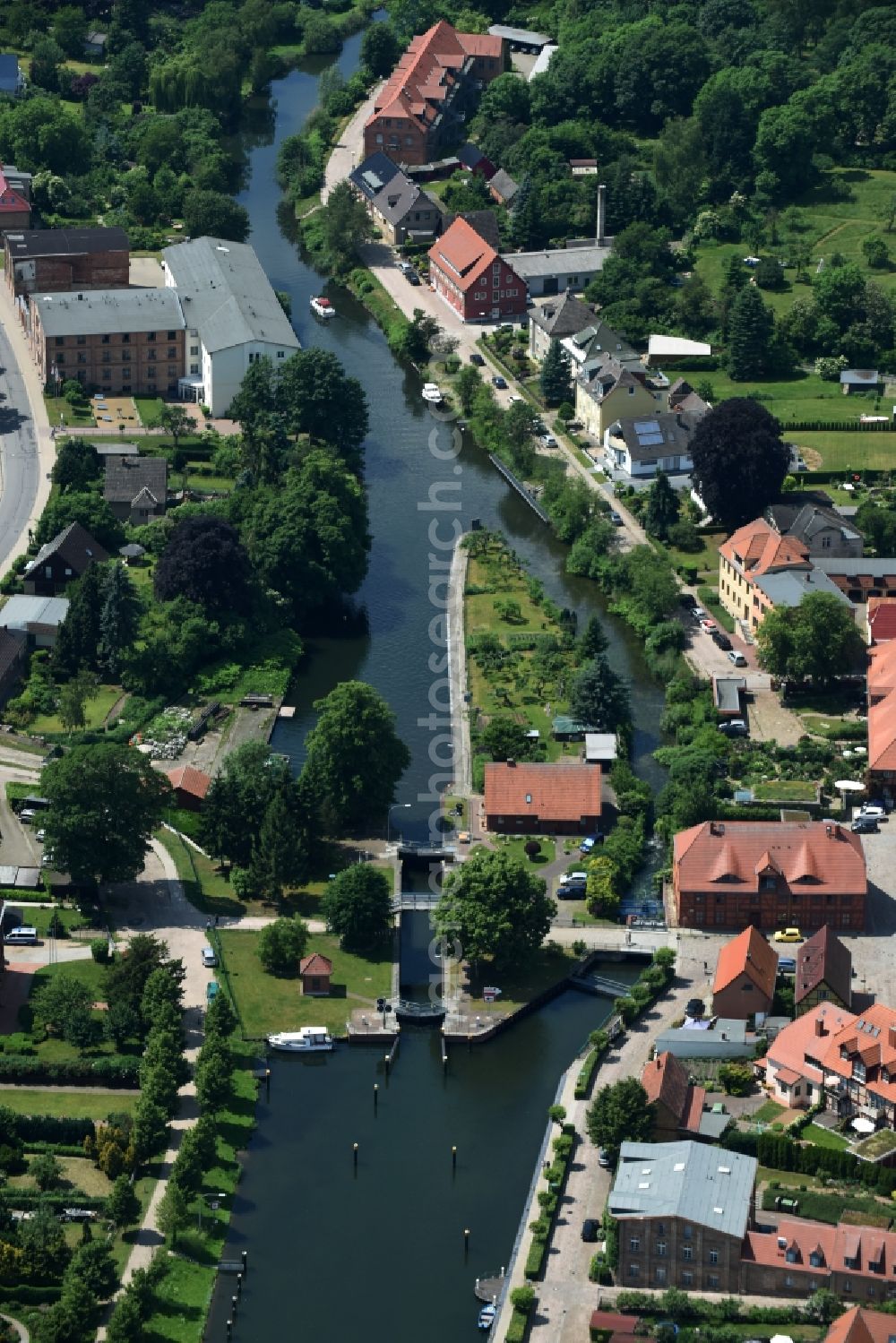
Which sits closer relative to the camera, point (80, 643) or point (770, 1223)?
point (770, 1223)

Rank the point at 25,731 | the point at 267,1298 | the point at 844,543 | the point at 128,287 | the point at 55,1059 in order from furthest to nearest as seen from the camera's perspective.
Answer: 1. the point at 128,287
2. the point at 844,543
3. the point at 25,731
4. the point at 55,1059
5. the point at 267,1298

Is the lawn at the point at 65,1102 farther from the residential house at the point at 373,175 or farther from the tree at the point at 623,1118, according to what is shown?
the residential house at the point at 373,175

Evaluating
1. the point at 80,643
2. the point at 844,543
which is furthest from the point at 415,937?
the point at 844,543

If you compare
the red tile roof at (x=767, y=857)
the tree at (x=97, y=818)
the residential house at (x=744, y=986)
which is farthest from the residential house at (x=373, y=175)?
the residential house at (x=744, y=986)

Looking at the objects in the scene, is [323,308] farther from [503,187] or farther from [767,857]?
[767,857]

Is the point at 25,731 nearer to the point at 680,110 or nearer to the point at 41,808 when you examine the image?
the point at 41,808

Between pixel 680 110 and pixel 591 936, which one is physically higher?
pixel 680 110

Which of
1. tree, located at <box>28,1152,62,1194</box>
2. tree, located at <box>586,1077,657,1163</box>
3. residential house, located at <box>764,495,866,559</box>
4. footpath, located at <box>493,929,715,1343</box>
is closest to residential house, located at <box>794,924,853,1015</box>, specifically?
footpath, located at <box>493,929,715,1343</box>

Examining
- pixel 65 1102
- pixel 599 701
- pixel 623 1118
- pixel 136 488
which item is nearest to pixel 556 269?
pixel 136 488
